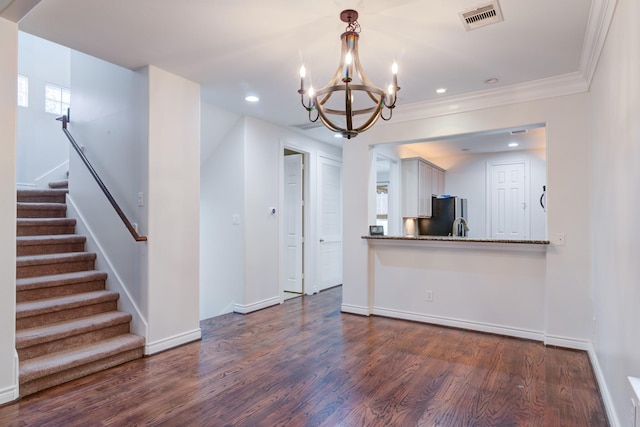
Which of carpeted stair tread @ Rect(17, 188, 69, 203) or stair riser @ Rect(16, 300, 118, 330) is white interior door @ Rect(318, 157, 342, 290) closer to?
stair riser @ Rect(16, 300, 118, 330)

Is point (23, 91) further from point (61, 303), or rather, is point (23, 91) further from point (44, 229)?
point (61, 303)

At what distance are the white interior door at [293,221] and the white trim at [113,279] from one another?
2.66 metres

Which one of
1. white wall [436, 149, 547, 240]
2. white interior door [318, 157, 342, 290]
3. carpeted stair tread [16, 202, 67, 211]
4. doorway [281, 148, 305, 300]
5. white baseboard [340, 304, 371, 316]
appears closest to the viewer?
carpeted stair tread [16, 202, 67, 211]

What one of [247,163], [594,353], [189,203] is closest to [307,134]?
[247,163]

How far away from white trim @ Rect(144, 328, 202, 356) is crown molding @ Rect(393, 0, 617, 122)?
3161 millimetres

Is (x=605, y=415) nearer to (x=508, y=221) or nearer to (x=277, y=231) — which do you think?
(x=277, y=231)

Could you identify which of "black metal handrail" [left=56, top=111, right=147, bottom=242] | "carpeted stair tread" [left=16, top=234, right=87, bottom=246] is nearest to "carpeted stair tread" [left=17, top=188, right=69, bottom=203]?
"carpeted stair tread" [left=16, top=234, right=87, bottom=246]

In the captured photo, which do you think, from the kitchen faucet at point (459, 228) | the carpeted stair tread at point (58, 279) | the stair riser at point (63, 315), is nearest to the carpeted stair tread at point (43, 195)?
the carpeted stair tread at point (58, 279)

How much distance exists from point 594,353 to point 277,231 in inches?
142

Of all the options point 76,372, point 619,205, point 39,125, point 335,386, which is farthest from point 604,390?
point 39,125

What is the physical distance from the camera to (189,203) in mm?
3496

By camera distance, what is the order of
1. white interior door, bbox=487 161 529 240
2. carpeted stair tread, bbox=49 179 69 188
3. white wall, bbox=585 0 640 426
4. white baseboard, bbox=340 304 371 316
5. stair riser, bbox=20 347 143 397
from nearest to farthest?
white wall, bbox=585 0 640 426, stair riser, bbox=20 347 143 397, white baseboard, bbox=340 304 371 316, carpeted stair tread, bbox=49 179 69 188, white interior door, bbox=487 161 529 240

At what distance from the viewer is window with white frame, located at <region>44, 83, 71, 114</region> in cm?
521

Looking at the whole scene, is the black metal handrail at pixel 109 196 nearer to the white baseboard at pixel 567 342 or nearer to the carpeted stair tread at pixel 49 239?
the carpeted stair tread at pixel 49 239
